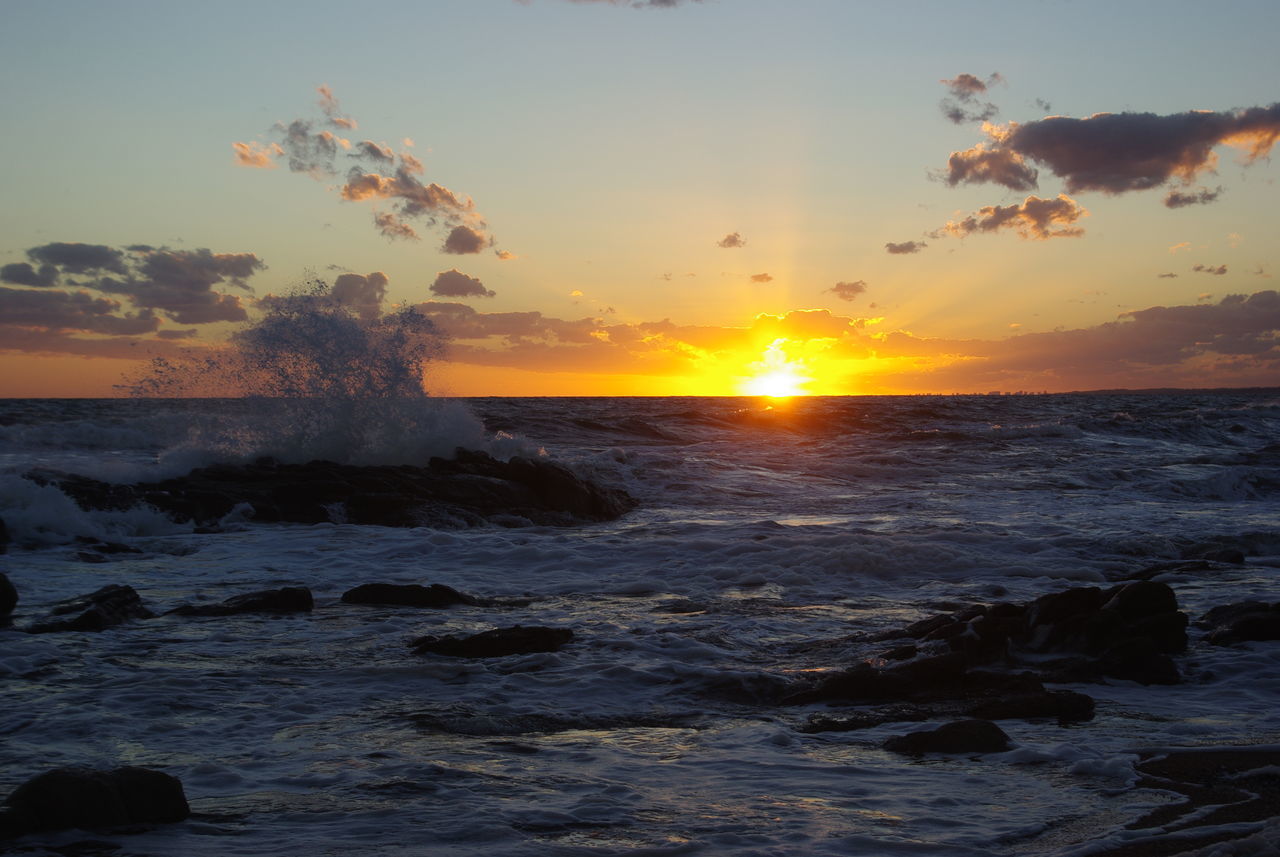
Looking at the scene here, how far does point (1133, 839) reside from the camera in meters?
3.43

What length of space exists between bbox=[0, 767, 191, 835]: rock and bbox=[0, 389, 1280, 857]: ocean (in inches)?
2.9

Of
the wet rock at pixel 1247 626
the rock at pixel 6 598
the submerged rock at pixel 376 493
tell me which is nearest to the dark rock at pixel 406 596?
the rock at pixel 6 598

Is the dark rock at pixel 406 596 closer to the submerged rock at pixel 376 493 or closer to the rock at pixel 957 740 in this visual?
the rock at pixel 957 740

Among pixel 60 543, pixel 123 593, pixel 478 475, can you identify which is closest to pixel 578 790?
pixel 123 593

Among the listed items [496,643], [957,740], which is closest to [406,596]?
[496,643]

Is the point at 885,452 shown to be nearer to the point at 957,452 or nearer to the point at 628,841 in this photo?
the point at 957,452

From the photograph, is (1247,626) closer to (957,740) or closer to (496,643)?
(957,740)

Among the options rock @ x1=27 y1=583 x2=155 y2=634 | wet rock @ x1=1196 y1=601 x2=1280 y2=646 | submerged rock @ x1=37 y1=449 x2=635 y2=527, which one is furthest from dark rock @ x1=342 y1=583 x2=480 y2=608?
wet rock @ x1=1196 y1=601 x2=1280 y2=646

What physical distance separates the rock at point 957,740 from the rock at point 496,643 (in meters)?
2.70

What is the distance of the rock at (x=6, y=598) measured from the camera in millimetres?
7164

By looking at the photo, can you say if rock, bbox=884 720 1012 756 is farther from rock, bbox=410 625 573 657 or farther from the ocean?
rock, bbox=410 625 573 657

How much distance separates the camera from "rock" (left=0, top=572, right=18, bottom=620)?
282 inches

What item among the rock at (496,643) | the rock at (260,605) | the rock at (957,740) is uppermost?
the rock at (957,740)

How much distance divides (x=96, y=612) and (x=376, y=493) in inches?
273
